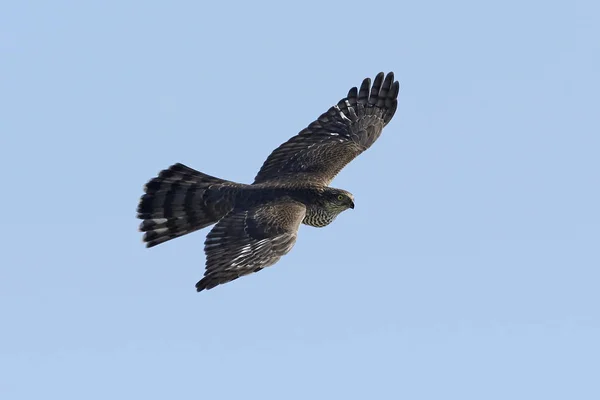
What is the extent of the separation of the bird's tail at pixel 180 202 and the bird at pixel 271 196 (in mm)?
18

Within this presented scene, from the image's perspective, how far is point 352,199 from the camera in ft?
79.7

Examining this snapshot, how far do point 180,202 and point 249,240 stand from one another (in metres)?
2.76

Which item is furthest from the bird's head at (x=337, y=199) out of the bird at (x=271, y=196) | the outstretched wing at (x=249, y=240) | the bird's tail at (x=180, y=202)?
the bird's tail at (x=180, y=202)

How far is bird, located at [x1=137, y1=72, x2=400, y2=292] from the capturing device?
21.4 metres

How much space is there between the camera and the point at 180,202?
79.1 feet

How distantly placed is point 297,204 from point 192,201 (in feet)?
6.80

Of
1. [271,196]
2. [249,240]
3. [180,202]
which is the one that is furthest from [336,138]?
[249,240]

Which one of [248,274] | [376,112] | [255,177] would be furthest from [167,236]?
[376,112]

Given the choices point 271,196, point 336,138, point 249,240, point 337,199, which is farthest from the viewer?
point 336,138

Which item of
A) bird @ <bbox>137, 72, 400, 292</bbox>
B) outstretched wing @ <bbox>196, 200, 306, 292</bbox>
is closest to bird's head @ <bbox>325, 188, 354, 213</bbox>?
bird @ <bbox>137, 72, 400, 292</bbox>

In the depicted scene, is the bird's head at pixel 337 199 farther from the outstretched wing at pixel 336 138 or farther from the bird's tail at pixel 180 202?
the bird's tail at pixel 180 202

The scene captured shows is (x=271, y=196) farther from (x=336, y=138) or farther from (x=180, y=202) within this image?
(x=336, y=138)

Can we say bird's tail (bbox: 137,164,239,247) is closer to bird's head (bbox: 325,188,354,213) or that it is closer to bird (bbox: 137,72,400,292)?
bird (bbox: 137,72,400,292)

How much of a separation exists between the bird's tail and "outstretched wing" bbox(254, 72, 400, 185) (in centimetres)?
154
